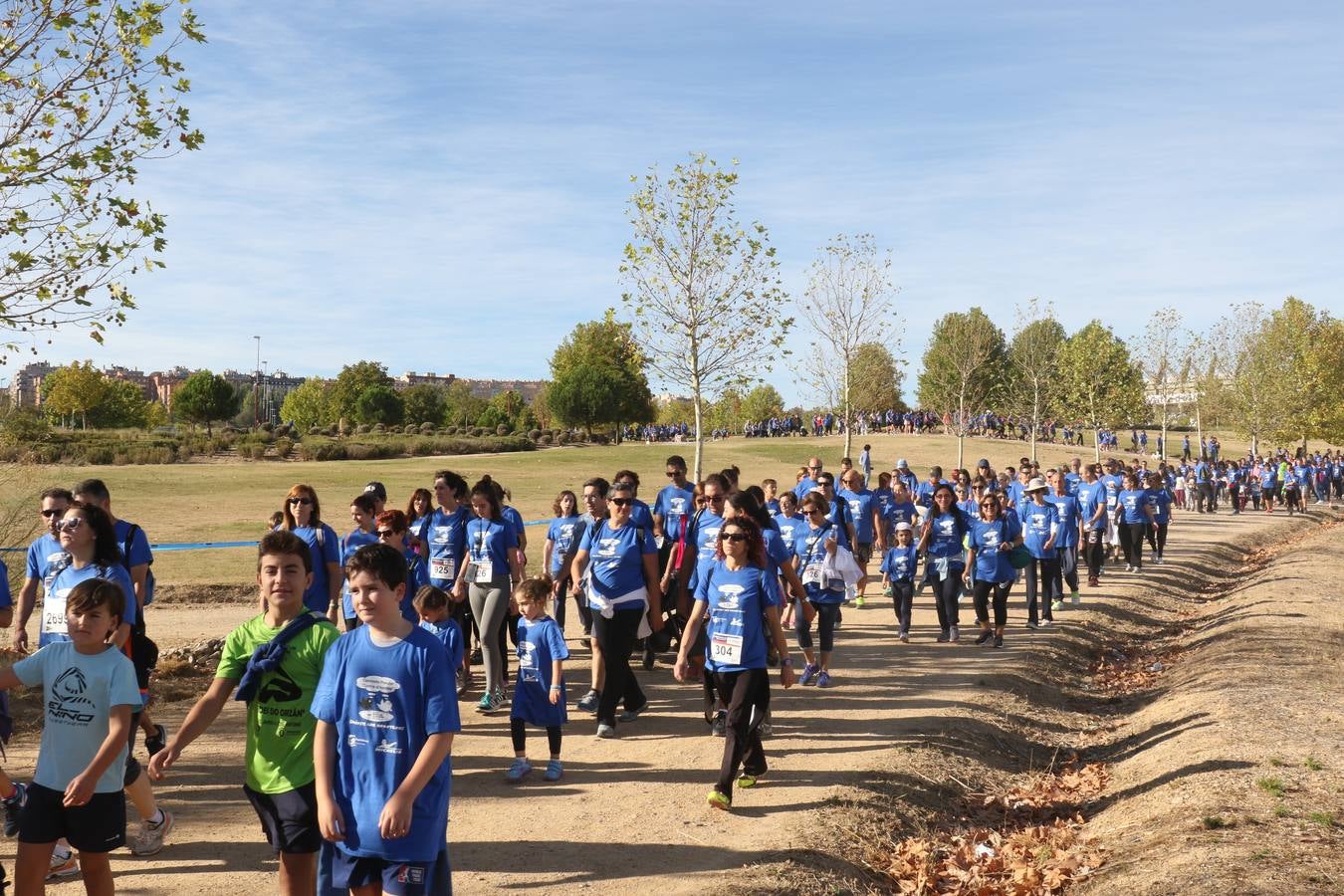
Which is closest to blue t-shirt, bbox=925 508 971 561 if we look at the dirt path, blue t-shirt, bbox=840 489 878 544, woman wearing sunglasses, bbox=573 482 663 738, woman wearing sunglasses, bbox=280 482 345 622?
the dirt path

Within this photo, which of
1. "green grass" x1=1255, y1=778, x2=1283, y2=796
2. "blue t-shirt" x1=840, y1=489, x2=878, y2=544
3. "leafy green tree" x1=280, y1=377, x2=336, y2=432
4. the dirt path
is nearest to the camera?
the dirt path

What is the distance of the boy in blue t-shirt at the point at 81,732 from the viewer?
4891 mm

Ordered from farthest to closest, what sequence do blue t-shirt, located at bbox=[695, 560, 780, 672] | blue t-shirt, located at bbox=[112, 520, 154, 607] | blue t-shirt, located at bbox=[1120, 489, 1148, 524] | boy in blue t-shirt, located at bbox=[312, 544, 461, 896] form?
blue t-shirt, located at bbox=[1120, 489, 1148, 524], blue t-shirt, located at bbox=[695, 560, 780, 672], blue t-shirt, located at bbox=[112, 520, 154, 607], boy in blue t-shirt, located at bbox=[312, 544, 461, 896]

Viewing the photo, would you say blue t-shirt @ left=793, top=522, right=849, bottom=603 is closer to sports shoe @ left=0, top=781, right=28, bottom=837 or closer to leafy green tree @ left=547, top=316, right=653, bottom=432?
sports shoe @ left=0, top=781, right=28, bottom=837

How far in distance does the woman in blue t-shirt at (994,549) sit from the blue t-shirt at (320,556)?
26.3 ft

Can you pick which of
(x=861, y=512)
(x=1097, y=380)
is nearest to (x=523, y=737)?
(x=861, y=512)

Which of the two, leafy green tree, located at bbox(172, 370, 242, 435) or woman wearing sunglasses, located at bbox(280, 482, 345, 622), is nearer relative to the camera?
woman wearing sunglasses, located at bbox(280, 482, 345, 622)

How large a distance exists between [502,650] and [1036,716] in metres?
5.18

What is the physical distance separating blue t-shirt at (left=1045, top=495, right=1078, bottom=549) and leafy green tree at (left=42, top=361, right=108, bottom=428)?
81.3m

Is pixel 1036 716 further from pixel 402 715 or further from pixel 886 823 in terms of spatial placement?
pixel 402 715

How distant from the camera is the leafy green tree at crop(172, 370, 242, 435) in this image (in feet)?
268

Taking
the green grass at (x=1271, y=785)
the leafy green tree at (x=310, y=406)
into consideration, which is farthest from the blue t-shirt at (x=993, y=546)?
the leafy green tree at (x=310, y=406)

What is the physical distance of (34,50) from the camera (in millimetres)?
9562

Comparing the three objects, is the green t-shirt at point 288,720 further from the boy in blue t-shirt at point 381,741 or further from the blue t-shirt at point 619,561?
the blue t-shirt at point 619,561
